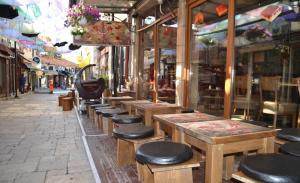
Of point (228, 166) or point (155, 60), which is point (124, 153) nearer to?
point (228, 166)

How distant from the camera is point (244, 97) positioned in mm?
4426

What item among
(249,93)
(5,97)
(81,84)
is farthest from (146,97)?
(5,97)

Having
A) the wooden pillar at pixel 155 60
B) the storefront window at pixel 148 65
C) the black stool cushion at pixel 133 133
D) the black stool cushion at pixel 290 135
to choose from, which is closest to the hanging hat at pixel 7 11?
the storefront window at pixel 148 65

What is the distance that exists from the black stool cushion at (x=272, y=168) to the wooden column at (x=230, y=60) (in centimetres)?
211

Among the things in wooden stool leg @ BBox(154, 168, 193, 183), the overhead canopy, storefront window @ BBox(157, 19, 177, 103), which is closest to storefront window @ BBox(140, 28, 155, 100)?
storefront window @ BBox(157, 19, 177, 103)

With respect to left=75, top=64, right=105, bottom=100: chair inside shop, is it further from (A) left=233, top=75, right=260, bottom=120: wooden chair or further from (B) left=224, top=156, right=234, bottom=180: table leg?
(B) left=224, top=156, right=234, bottom=180: table leg

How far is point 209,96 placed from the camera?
5.02 meters

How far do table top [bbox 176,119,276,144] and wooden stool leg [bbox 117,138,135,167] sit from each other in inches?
45.4

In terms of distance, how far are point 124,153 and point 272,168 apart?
2.32m

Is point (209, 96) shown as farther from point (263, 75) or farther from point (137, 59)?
point (137, 59)

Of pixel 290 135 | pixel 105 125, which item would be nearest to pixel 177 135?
pixel 290 135

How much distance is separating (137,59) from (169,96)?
7.38 feet

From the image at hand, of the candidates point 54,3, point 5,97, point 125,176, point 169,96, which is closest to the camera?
point 125,176

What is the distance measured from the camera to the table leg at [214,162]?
7.63 feet
